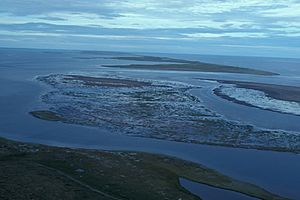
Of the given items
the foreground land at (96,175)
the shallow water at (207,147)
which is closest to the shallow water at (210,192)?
the foreground land at (96,175)

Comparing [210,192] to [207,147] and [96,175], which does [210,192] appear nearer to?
[96,175]

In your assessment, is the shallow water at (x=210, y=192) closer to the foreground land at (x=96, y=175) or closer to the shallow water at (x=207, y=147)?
the foreground land at (x=96, y=175)

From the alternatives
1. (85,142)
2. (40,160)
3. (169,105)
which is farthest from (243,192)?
(169,105)

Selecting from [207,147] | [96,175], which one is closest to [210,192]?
[96,175]

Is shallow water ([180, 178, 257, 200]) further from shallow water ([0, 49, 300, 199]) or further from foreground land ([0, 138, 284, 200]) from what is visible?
shallow water ([0, 49, 300, 199])

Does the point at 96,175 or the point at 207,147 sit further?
the point at 207,147

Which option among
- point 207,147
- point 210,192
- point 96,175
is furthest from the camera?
point 207,147

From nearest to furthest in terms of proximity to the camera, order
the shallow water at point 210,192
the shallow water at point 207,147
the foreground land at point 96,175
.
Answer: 1. the foreground land at point 96,175
2. the shallow water at point 210,192
3. the shallow water at point 207,147

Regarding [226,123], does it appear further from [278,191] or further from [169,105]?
[278,191]
